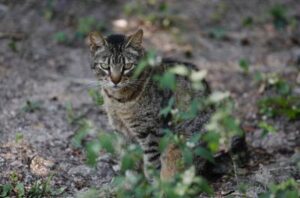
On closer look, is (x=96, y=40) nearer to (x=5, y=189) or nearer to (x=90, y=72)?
(x=5, y=189)

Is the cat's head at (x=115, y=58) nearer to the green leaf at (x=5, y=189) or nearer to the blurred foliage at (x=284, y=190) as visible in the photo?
the green leaf at (x=5, y=189)

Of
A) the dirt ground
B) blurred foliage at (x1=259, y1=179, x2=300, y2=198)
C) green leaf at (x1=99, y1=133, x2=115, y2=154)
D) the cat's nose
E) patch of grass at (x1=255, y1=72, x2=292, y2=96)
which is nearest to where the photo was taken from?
green leaf at (x1=99, y1=133, x2=115, y2=154)

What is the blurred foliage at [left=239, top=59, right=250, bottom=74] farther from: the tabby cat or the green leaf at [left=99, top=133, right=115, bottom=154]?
the green leaf at [left=99, top=133, right=115, bottom=154]

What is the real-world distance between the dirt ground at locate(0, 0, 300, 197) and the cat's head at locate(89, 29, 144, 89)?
3.36 ft

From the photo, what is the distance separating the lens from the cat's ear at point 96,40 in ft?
17.7

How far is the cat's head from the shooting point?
525 cm

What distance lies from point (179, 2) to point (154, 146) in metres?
4.99

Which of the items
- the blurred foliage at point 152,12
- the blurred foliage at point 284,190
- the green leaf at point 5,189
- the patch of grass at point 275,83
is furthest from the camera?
the blurred foliage at point 152,12

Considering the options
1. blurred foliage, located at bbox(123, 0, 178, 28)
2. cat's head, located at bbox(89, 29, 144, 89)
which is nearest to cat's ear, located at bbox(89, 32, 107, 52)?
cat's head, located at bbox(89, 29, 144, 89)

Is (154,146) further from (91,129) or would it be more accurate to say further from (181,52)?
(181,52)

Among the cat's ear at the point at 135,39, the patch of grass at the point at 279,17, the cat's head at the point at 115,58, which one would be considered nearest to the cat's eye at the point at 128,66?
the cat's head at the point at 115,58

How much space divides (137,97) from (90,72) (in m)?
2.80

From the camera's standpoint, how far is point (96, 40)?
5.44 metres

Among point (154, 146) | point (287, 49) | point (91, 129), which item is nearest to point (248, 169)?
point (154, 146)
